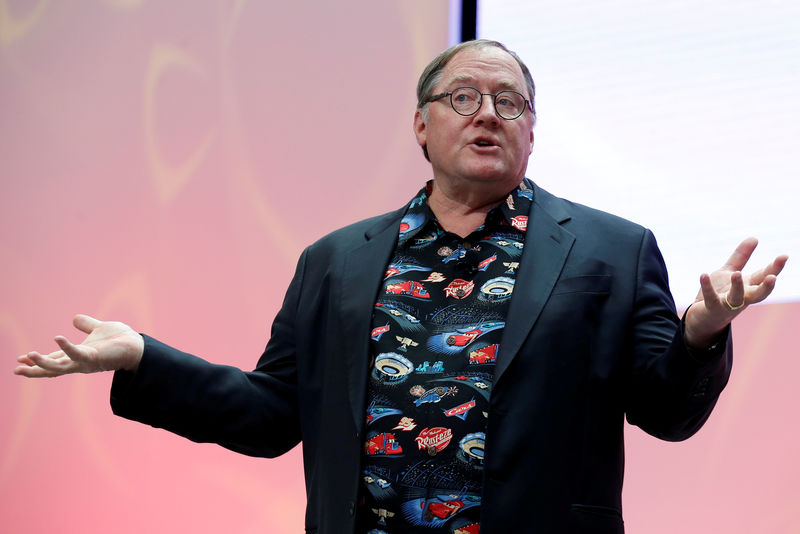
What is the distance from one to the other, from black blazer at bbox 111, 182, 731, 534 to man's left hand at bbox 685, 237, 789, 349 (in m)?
0.04

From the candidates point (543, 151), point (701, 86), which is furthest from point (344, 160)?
point (701, 86)

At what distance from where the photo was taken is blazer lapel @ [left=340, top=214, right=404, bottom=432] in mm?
1629

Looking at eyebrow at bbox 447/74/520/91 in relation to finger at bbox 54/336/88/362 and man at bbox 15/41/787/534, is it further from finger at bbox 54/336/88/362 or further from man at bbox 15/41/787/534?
finger at bbox 54/336/88/362

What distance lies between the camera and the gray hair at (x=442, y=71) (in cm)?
191

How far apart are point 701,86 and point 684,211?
310 mm

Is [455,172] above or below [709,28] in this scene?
below

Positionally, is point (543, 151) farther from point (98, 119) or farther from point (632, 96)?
point (98, 119)

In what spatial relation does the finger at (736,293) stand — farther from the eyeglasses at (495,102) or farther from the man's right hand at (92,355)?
the man's right hand at (92,355)

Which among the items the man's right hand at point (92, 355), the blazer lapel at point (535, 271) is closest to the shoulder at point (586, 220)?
the blazer lapel at point (535, 271)

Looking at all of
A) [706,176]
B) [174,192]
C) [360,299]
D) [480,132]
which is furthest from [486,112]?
[174,192]

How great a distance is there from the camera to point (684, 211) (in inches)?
90.8

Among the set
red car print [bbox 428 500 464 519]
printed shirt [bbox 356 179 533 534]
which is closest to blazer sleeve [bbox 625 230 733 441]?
printed shirt [bbox 356 179 533 534]

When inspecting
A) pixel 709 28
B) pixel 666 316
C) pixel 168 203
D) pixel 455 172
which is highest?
pixel 709 28

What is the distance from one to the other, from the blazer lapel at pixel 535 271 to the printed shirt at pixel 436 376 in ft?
0.13
